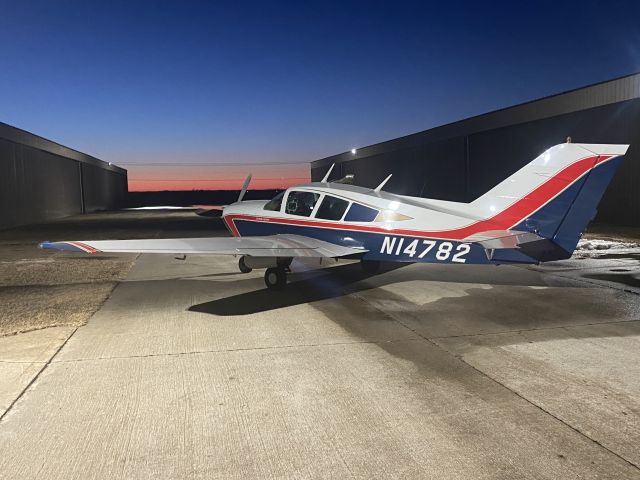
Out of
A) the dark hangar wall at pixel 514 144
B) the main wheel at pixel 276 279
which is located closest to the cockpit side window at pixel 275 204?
the main wheel at pixel 276 279

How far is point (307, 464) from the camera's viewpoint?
337cm

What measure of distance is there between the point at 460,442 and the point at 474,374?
1.50 meters

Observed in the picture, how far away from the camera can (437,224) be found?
860cm

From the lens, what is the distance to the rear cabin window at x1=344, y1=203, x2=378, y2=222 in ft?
30.6

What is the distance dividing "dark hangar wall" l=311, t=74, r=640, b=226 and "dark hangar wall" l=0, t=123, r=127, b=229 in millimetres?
35719

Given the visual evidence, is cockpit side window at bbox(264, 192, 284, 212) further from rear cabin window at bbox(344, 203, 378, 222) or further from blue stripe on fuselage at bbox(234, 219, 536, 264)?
rear cabin window at bbox(344, 203, 378, 222)

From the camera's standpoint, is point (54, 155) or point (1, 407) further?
point (54, 155)

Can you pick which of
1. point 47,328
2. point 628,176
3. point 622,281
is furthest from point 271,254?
point 628,176

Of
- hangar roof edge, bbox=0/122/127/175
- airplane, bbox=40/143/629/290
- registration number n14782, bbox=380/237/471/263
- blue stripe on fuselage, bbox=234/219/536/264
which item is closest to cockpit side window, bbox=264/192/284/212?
airplane, bbox=40/143/629/290

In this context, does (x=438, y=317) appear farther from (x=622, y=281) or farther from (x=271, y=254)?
(x=622, y=281)

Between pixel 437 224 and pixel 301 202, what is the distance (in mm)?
3332

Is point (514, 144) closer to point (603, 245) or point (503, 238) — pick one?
point (603, 245)

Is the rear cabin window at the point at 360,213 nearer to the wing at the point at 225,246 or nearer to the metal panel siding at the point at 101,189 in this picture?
the wing at the point at 225,246

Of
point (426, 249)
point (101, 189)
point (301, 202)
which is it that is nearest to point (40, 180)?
point (101, 189)
